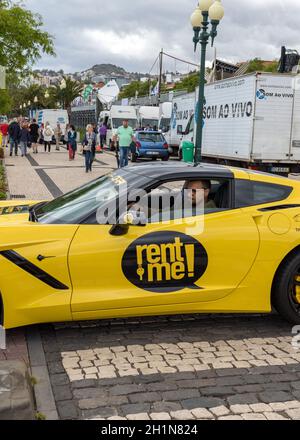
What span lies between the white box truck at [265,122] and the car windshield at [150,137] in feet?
30.3

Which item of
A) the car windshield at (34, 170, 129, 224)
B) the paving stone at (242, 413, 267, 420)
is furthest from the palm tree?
the paving stone at (242, 413, 267, 420)

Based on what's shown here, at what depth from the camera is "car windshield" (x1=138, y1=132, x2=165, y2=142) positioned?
2586 centimetres

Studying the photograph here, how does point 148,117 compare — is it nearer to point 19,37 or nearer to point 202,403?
point 19,37


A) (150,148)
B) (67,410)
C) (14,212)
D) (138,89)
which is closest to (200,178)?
(14,212)

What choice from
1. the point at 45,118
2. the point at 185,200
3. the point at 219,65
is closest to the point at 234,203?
the point at 185,200

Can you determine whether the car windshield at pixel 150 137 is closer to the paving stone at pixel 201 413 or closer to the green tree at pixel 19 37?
the green tree at pixel 19 37

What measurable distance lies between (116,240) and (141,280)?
39 cm

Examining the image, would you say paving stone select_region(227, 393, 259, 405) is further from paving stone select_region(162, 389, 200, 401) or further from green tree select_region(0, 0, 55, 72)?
green tree select_region(0, 0, 55, 72)

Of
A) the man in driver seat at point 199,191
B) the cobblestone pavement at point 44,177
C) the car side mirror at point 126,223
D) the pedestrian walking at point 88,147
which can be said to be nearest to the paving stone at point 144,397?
the car side mirror at point 126,223

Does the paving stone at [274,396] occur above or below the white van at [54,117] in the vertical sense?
below

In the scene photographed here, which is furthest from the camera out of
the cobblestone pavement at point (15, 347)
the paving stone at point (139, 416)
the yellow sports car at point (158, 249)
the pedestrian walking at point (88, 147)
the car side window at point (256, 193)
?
the pedestrian walking at point (88, 147)

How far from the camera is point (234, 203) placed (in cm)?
466

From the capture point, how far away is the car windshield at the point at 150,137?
84.8ft

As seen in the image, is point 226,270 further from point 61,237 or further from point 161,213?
point 61,237
